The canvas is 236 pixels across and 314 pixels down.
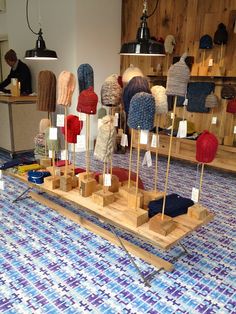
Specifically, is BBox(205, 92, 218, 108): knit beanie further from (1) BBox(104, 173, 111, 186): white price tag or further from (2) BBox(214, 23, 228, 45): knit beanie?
(1) BBox(104, 173, 111, 186): white price tag

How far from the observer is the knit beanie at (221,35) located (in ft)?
12.7

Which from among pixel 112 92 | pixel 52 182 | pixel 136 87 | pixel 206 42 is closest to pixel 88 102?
pixel 112 92

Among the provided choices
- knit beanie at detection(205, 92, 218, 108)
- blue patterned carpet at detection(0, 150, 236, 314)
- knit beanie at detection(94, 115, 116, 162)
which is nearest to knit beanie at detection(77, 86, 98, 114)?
knit beanie at detection(94, 115, 116, 162)

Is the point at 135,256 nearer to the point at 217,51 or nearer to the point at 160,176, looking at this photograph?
the point at 160,176

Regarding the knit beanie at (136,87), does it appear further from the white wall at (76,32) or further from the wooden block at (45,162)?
the white wall at (76,32)

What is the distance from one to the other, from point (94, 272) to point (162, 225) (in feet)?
1.97

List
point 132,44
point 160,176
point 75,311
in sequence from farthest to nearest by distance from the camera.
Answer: point 160,176
point 132,44
point 75,311

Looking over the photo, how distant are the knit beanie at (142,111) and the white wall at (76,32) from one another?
3.27 metres

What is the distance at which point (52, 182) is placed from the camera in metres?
2.35

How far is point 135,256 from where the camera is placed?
213 centimetres

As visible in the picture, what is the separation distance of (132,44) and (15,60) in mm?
3416

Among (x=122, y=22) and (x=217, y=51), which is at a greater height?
(x=122, y=22)

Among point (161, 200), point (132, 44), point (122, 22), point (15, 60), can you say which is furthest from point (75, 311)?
point (122, 22)

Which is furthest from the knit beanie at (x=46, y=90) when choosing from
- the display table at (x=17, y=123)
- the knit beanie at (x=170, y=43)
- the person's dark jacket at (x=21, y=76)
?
the person's dark jacket at (x=21, y=76)
